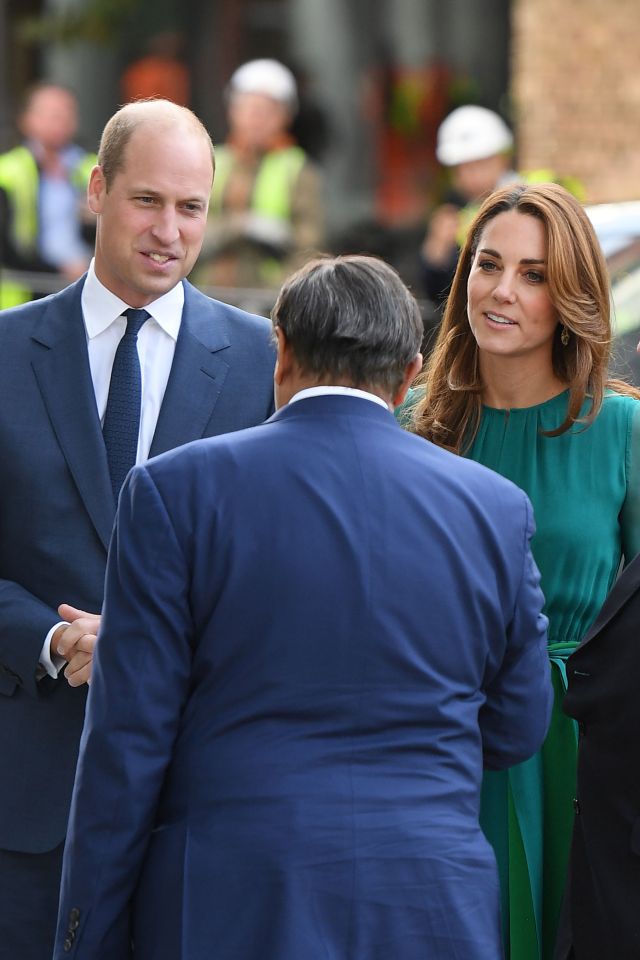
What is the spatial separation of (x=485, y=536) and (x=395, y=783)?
16.3 inches

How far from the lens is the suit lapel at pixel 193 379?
3.26 metres

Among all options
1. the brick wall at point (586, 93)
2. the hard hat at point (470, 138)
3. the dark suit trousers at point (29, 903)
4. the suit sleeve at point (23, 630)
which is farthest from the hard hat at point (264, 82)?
the dark suit trousers at point (29, 903)

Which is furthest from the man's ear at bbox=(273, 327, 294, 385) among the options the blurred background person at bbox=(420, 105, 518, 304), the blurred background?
the blurred background

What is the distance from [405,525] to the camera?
8.34 ft

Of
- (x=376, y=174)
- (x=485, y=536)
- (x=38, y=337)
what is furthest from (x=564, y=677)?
(x=376, y=174)

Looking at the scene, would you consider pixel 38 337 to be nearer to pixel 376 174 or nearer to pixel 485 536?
pixel 485 536

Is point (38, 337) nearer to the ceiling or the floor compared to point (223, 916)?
nearer to the ceiling

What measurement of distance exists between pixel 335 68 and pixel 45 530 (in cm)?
1344

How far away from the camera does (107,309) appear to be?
3.34 meters

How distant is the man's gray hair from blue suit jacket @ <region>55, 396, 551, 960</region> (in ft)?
0.31

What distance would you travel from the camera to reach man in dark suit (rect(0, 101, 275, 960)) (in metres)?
3.15

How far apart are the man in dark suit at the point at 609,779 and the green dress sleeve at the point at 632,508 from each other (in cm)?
41

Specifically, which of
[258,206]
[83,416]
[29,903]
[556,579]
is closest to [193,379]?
[83,416]

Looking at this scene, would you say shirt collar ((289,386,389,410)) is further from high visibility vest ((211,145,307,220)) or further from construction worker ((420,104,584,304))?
high visibility vest ((211,145,307,220))
